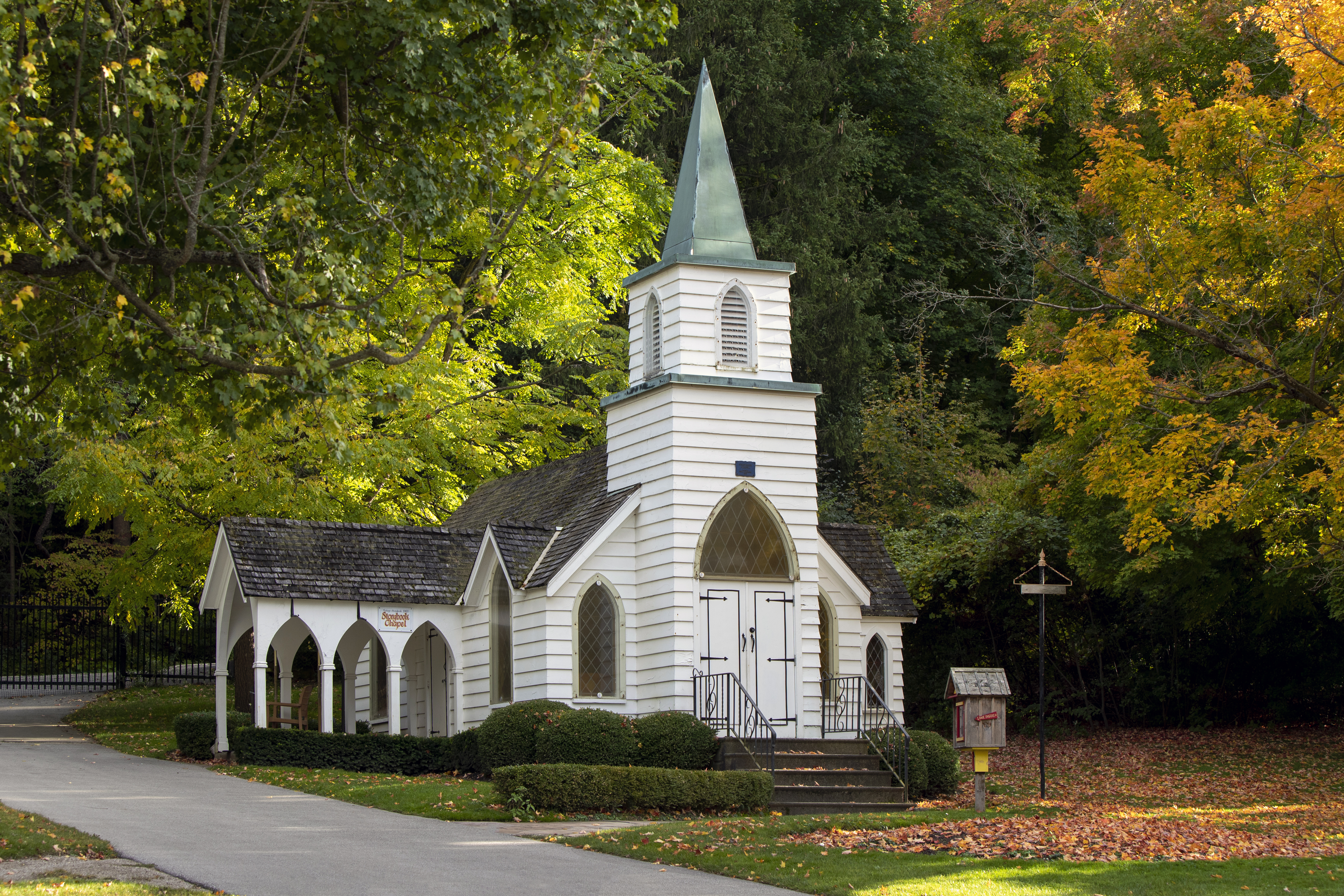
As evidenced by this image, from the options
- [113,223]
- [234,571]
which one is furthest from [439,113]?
[234,571]

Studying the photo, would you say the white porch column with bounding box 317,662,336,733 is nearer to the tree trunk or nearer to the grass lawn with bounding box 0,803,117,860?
the grass lawn with bounding box 0,803,117,860

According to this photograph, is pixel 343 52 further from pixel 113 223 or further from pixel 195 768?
pixel 195 768

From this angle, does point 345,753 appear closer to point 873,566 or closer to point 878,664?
point 878,664

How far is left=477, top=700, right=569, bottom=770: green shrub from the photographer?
1970 cm

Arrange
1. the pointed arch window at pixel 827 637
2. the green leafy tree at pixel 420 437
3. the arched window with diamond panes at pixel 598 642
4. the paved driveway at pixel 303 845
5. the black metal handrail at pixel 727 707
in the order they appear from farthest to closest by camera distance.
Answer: the green leafy tree at pixel 420 437 < the pointed arch window at pixel 827 637 < the arched window with diamond panes at pixel 598 642 < the black metal handrail at pixel 727 707 < the paved driveway at pixel 303 845

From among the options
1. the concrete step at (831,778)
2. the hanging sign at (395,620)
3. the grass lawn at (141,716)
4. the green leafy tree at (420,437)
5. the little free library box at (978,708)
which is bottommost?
the grass lawn at (141,716)

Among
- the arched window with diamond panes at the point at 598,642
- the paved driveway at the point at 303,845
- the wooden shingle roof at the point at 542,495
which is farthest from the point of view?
the wooden shingle roof at the point at 542,495

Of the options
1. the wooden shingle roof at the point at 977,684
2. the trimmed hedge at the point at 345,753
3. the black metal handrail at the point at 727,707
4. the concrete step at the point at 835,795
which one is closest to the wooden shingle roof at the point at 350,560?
the trimmed hedge at the point at 345,753

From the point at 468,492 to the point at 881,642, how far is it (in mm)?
11306

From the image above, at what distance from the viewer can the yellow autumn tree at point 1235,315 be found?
1938 centimetres

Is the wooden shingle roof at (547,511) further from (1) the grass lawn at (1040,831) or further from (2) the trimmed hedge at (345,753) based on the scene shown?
(1) the grass lawn at (1040,831)

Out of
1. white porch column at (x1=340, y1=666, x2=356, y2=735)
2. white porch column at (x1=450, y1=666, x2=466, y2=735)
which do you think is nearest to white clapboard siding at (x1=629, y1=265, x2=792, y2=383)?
white porch column at (x1=450, y1=666, x2=466, y2=735)

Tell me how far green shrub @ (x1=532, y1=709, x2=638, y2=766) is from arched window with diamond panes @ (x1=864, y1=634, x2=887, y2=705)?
A: 7.76 meters

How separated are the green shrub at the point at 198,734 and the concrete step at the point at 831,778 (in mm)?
8806
